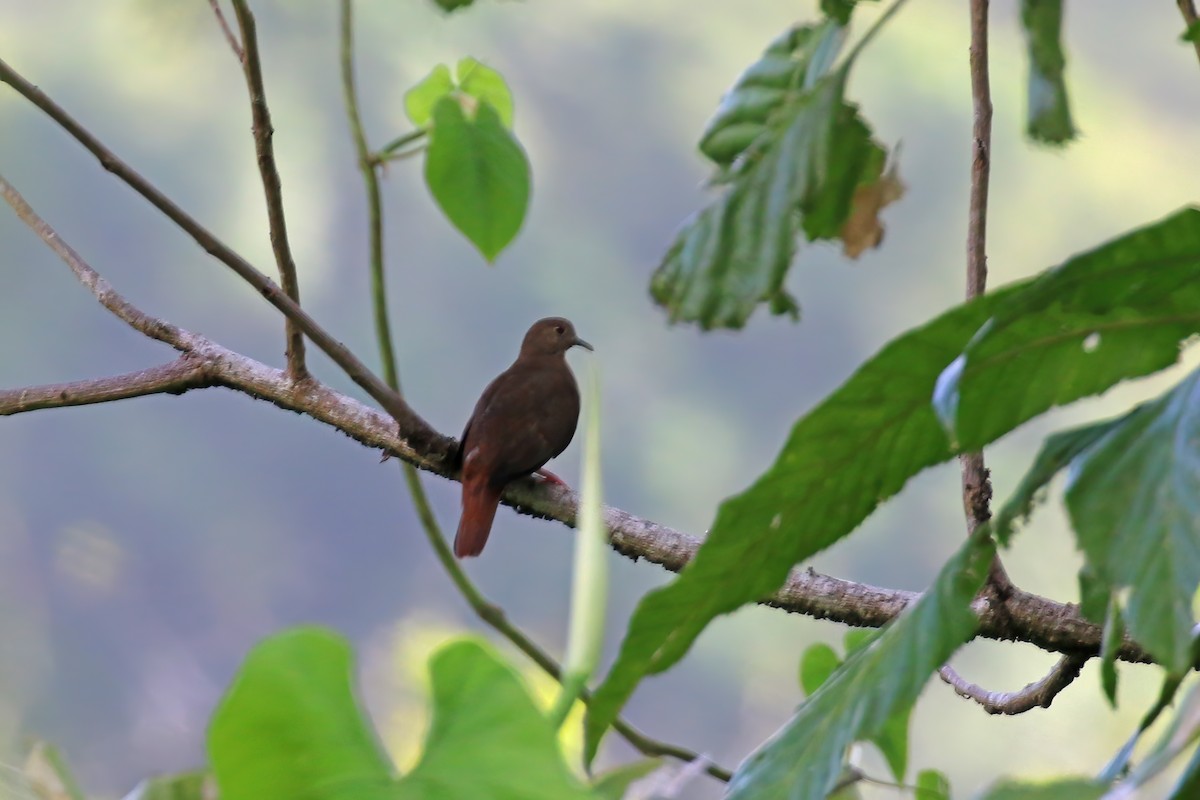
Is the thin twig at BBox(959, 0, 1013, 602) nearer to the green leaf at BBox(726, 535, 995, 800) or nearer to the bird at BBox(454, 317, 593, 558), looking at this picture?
the green leaf at BBox(726, 535, 995, 800)

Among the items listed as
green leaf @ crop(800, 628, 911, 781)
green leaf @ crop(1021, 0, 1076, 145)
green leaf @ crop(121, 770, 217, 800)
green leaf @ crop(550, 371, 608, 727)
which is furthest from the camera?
green leaf @ crop(800, 628, 911, 781)

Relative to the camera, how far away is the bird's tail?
181 centimetres

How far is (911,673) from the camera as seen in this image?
0.56 meters

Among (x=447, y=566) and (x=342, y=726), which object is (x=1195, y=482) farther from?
(x=447, y=566)

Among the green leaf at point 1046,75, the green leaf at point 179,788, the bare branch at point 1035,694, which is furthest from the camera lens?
the bare branch at point 1035,694

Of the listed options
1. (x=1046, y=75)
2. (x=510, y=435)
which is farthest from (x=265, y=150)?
(x=1046, y=75)

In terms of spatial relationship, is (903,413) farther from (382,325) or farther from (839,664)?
(382,325)

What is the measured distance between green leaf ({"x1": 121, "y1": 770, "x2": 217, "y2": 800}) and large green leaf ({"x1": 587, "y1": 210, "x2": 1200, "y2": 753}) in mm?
184

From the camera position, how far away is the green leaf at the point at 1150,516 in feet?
1.52

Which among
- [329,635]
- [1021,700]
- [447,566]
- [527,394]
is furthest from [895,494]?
[527,394]

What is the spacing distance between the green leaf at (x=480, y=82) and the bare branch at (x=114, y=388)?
449 millimetres

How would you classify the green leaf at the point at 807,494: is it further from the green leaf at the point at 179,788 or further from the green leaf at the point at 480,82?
the green leaf at the point at 480,82

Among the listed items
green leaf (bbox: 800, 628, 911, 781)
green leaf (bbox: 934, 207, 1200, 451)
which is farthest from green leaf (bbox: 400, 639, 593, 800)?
green leaf (bbox: 800, 628, 911, 781)

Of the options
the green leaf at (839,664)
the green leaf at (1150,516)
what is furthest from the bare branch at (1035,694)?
the green leaf at (1150,516)
